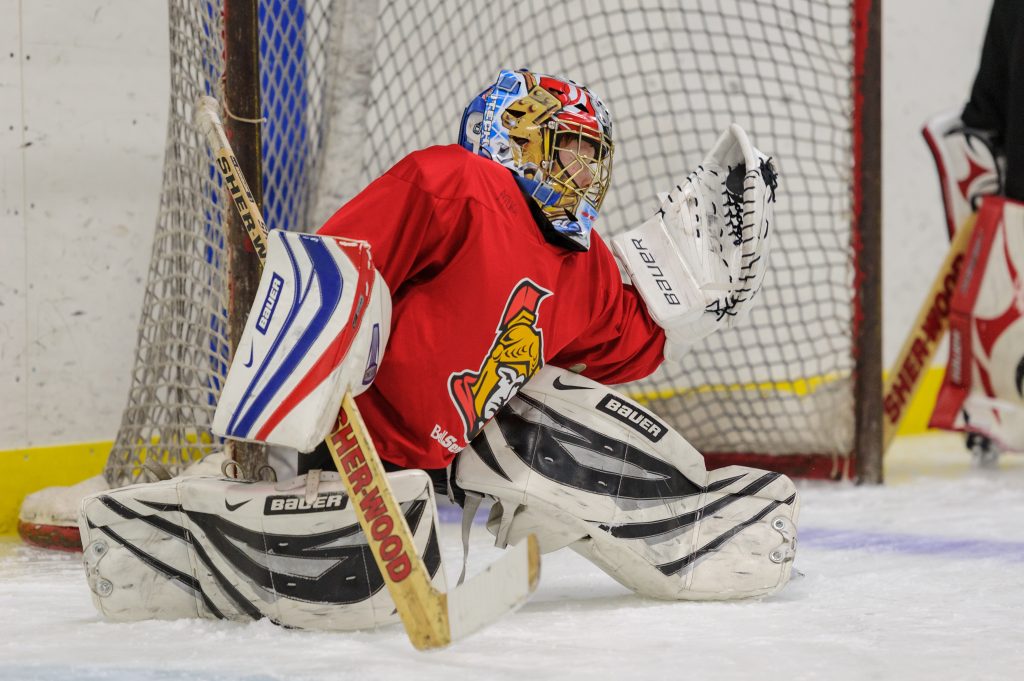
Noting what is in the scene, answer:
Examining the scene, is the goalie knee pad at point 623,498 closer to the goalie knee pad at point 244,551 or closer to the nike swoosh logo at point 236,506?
the goalie knee pad at point 244,551

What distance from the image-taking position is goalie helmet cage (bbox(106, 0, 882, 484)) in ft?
7.75

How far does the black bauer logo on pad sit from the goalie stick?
43cm

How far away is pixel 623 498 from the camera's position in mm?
1754

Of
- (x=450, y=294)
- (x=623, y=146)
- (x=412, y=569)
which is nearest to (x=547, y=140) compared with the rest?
(x=450, y=294)

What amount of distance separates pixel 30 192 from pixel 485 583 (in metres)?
1.61

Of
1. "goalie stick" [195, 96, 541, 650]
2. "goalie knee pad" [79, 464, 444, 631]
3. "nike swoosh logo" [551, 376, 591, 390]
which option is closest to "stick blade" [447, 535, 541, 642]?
"goalie stick" [195, 96, 541, 650]

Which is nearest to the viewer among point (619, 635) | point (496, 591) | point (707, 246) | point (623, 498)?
point (496, 591)

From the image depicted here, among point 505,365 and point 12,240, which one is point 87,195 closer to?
point 12,240

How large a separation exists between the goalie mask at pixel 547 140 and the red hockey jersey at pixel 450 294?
34 millimetres

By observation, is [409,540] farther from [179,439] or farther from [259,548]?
[179,439]

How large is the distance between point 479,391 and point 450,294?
138 millimetres

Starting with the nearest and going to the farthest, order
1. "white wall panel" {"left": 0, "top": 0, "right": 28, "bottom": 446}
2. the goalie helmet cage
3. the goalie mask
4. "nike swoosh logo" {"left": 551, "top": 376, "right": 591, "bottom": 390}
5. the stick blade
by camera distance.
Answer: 1. the stick blade
2. the goalie mask
3. "nike swoosh logo" {"left": 551, "top": 376, "right": 591, "bottom": 390}
4. the goalie helmet cage
5. "white wall panel" {"left": 0, "top": 0, "right": 28, "bottom": 446}

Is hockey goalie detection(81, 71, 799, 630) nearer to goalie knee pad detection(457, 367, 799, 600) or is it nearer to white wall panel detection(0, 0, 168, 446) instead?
goalie knee pad detection(457, 367, 799, 600)

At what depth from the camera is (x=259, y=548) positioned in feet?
5.23
